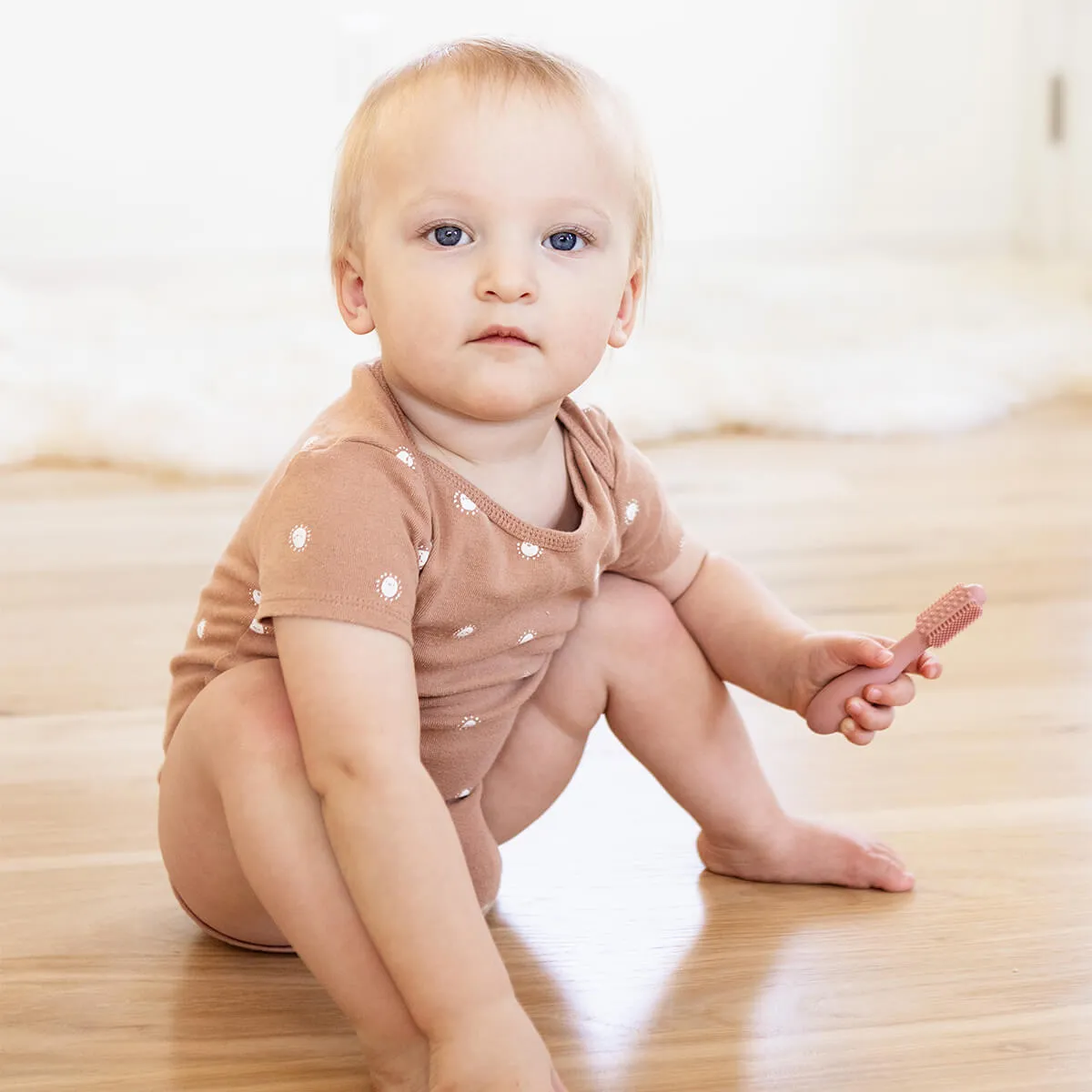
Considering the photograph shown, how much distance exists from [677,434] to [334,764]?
142 centimetres

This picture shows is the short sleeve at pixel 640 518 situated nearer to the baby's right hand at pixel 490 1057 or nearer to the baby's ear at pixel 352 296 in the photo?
the baby's ear at pixel 352 296

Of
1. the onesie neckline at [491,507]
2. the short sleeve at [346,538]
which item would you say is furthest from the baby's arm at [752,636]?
the short sleeve at [346,538]

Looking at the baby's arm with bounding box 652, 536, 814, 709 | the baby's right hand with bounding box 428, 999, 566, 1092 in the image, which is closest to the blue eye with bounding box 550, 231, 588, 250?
the baby's arm with bounding box 652, 536, 814, 709

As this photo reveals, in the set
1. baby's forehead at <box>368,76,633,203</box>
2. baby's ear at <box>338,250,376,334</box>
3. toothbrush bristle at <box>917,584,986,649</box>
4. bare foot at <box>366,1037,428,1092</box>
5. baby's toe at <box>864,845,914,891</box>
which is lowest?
baby's toe at <box>864,845,914,891</box>

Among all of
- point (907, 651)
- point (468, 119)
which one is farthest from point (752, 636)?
point (468, 119)

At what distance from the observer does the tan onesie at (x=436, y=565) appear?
755mm

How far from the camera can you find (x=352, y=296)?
827mm

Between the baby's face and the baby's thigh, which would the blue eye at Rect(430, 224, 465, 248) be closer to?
the baby's face

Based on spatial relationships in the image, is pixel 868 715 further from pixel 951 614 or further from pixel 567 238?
pixel 567 238

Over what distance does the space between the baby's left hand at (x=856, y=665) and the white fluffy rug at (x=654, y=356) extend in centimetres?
94

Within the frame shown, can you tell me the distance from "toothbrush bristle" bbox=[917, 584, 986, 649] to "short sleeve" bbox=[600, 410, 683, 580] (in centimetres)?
16

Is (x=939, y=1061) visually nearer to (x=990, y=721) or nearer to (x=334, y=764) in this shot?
(x=334, y=764)

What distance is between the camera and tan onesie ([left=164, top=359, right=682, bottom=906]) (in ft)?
2.48

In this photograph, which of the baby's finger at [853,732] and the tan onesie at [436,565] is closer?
the tan onesie at [436,565]
